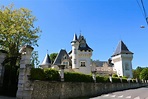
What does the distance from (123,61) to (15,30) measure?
3380 cm

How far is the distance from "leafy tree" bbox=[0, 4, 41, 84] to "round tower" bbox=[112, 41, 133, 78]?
29590 millimetres

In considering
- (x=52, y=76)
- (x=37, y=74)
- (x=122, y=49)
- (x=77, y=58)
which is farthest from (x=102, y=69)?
(x=37, y=74)

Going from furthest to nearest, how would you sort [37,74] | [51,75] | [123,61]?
[123,61]
[51,75]
[37,74]

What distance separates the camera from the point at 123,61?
44406 mm

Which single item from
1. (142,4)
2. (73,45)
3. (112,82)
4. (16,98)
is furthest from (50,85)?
(73,45)

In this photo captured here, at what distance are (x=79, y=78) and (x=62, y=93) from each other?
11.4 feet

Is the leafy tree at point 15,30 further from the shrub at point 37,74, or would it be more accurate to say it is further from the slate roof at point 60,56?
the slate roof at point 60,56

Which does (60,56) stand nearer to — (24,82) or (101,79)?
(101,79)

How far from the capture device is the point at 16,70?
14859mm

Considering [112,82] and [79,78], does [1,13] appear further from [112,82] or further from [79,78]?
[112,82]

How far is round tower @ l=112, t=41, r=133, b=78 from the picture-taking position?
43.8 meters

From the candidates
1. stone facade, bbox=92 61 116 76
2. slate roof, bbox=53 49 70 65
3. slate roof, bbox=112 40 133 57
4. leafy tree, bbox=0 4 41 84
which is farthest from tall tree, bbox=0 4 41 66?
slate roof, bbox=112 40 133 57

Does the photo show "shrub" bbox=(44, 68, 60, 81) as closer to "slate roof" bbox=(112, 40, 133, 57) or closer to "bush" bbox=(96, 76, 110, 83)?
"bush" bbox=(96, 76, 110, 83)

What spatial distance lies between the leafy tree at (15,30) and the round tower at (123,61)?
2959 cm
